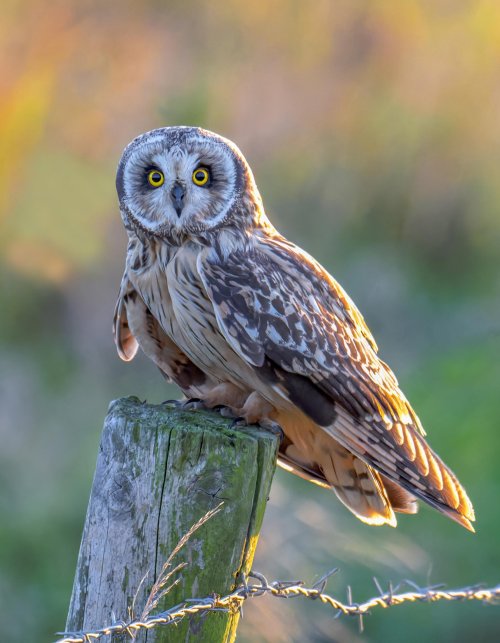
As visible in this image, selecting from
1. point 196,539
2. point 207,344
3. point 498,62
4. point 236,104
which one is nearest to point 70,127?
point 236,104

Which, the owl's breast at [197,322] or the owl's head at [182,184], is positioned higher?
the owl's head at [182,184]

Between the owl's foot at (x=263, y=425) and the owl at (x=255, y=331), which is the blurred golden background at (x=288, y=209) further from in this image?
the owl's foot at (x=263, y=425)

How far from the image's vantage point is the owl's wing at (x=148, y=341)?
12.3 ft

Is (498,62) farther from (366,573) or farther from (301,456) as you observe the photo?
(301,456)

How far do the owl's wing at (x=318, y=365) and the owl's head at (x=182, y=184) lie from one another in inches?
6.0

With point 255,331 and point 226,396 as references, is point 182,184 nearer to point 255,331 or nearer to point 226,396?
point 255,331

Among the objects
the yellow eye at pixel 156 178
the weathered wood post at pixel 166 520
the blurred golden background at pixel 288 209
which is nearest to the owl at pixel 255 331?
the yellow eye at pixel 156 178

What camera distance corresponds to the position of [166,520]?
2.50 metres

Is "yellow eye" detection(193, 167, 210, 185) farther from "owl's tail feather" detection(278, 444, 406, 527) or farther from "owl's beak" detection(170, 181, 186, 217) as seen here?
"owl's tail feather" detection(278, 444, 406, 527)

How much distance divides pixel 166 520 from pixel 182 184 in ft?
4.92

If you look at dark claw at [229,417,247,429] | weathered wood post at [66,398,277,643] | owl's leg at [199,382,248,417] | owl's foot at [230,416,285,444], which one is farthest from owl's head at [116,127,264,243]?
weathered wood post at [66,398,277,643]

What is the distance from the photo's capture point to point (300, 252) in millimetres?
3818

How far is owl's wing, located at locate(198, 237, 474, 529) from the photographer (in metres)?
3.38

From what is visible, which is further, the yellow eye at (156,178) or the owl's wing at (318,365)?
the yellow eye at (156,178)
